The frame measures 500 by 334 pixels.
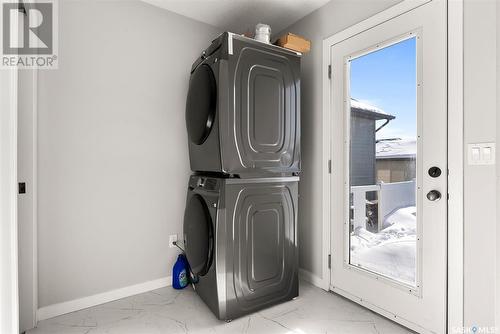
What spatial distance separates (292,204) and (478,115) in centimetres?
126

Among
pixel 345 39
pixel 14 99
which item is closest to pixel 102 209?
pixel 14 99

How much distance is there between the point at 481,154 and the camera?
1366mm

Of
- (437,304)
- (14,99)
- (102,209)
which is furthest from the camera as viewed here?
(102,209)

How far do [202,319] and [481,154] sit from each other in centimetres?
198

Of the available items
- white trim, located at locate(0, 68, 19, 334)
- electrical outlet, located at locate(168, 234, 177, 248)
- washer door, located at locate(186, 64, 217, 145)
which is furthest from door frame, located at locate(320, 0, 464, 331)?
white trim, located at locate(0, 68, 19, 334)

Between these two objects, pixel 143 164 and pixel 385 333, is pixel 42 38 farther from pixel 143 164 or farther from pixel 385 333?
pixel 385 333

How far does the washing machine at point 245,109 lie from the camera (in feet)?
5.75

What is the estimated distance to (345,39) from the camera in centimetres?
206

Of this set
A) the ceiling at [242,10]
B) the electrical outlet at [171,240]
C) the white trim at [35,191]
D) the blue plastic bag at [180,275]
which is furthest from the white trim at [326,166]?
the white trim at [35,191]

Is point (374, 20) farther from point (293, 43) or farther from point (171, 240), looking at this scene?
point (171, 240)

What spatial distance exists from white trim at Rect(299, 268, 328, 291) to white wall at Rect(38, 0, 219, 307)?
1.22m

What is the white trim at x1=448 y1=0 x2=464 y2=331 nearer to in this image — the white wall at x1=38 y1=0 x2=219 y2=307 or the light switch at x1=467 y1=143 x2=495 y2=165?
the light switch at x1=467 y1=143 x2=495 y2=165

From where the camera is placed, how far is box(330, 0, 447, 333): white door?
5.08 ft

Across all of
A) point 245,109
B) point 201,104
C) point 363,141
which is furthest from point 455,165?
point 201,104
